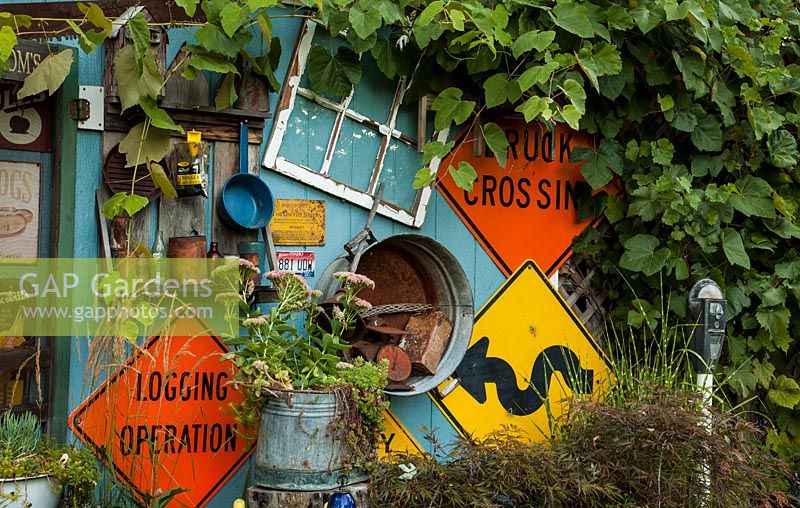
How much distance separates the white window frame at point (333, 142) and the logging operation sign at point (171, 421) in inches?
34.3

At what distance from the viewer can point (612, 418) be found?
4.20 metres

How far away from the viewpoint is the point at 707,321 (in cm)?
459

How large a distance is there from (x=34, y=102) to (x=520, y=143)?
2.48 m

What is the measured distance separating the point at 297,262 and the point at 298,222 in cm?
19

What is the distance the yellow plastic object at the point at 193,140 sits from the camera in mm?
4258

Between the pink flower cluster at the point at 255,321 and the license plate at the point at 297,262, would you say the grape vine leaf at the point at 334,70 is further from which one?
the pink flower cluster at the point at 255,321

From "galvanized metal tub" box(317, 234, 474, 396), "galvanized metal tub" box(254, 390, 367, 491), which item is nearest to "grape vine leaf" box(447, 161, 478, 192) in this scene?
"galvanized metal tub" box(317, 234, 474, 396)

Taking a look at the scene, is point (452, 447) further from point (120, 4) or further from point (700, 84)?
point (120, 4)

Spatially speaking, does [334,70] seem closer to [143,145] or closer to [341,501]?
[143,145]

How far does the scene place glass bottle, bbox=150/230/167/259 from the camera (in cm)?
427

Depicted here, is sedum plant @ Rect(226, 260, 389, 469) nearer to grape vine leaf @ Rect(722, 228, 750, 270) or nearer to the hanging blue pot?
the hanging blue pot

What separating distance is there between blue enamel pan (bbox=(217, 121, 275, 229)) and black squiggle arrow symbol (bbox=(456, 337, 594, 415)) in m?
1.36

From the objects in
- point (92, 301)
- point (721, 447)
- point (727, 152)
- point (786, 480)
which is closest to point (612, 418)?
point (721, 447)

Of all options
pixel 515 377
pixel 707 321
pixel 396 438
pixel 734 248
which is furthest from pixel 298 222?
pixel 734 248
